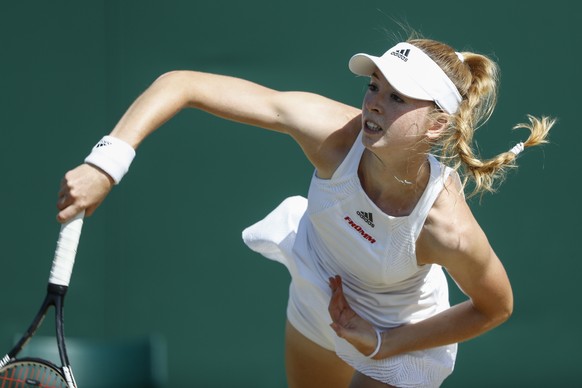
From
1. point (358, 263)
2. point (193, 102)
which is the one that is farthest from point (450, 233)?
point (193, 102)

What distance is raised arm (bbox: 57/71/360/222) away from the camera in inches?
106

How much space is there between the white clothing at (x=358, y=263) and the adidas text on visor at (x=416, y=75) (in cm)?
20

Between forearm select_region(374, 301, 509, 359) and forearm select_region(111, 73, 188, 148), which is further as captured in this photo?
forearm select_region(374, 301, 509, 359)

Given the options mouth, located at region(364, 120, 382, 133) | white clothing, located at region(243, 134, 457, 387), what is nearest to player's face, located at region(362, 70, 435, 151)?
mouth, located at region(364, 120, 382, 133)

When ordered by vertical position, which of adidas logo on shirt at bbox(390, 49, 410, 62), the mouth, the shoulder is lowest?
the shoulder

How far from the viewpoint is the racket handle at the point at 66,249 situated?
256 cm

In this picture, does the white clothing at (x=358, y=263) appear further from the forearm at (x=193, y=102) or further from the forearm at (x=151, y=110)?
the forearm at (x=151, y=110)

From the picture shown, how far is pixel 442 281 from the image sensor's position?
3.44 metres

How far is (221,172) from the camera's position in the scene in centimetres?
473

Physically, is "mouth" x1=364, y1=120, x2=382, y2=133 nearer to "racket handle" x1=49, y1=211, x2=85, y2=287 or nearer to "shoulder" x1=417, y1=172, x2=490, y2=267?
"shoulder" x1=417, y1=172, x2=490, y2=267

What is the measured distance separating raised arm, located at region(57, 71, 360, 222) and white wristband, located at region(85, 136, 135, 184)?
15mm

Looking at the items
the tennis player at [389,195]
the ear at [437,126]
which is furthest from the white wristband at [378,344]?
the ear at [437,126]

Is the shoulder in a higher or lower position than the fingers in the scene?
higher

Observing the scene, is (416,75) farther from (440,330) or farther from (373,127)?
(440,330)
